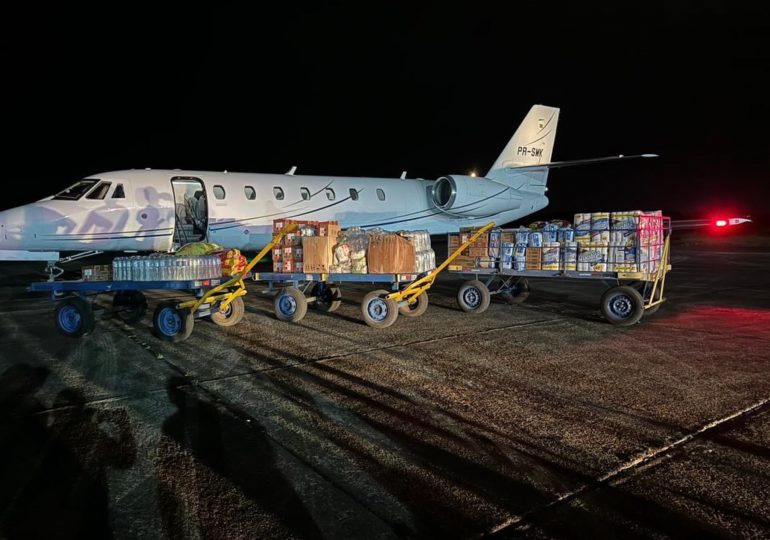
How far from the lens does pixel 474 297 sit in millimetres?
10516

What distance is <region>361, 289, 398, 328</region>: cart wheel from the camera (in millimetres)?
9031

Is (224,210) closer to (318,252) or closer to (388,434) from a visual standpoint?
(318,252)

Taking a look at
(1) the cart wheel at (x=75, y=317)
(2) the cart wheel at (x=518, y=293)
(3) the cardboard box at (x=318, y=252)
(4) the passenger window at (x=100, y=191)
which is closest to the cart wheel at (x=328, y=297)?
(3) the cardboard box at (x=318, y=252)

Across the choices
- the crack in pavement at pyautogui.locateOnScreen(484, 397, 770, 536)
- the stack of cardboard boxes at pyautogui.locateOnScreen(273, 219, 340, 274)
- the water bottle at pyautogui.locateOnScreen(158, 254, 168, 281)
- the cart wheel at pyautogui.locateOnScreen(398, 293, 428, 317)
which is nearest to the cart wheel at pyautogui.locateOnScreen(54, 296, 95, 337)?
the water bottle at pyautogui.locateOnScreen(158, 254, 168, 281)

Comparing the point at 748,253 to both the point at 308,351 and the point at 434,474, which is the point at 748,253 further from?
the point at 434,474

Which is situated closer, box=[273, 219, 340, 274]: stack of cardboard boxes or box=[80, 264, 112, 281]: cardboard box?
box=[80, 264, 112, 281]: cardboard box

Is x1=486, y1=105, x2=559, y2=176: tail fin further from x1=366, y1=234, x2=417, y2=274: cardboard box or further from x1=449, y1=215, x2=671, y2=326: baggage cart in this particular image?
x1=366, y1=234, x2=417, y2=274: cardboard box

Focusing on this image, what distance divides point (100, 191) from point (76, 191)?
0.49 m

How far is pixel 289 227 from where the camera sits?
957 cm

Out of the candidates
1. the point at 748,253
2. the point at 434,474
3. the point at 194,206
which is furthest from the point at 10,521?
the point at 748,253

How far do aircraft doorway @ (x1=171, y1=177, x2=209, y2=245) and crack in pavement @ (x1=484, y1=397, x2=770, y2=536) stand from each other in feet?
39.6

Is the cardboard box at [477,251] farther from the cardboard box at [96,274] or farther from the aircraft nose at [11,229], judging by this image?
the aircraft nose at [11,229]

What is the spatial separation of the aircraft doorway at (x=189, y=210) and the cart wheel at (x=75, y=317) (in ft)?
17.9

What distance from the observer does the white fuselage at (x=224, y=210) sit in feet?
39.0
